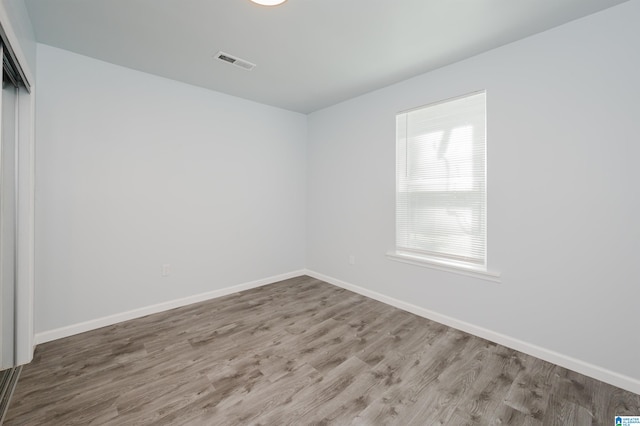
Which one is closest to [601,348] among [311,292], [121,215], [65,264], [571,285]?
[571,285]

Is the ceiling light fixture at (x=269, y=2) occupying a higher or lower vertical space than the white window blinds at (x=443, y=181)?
higher

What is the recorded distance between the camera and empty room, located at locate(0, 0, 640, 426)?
6.06ft

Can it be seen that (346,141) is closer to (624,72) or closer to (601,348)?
(624,72)

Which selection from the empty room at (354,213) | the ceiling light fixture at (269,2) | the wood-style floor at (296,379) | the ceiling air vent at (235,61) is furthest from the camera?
the ceiling air vent at (235,61)

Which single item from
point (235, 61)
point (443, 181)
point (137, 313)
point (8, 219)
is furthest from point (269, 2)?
point (137, 313)

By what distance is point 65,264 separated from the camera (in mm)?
2549

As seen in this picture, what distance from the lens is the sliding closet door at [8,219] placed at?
1901 mm

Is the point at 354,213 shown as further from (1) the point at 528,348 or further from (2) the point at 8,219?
(2) the point at 8,219

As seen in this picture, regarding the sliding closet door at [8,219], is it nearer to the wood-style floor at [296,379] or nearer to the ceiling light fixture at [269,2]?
Result: the wood-style floor at [296,379]

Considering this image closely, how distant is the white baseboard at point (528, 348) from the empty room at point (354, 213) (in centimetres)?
2

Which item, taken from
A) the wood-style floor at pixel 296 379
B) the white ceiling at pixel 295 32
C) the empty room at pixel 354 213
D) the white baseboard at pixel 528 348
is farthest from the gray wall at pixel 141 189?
the white baseboard at pixel 528 348

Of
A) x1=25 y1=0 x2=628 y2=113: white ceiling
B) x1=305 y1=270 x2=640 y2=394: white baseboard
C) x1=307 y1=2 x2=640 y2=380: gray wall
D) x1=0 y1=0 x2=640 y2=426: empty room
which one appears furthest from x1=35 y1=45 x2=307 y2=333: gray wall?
x1=307 y1=2 x2=640 y2=380: gray wall

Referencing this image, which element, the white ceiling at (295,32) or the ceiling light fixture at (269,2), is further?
the white ceiling at (295,32)

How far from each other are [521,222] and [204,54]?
3286mm
